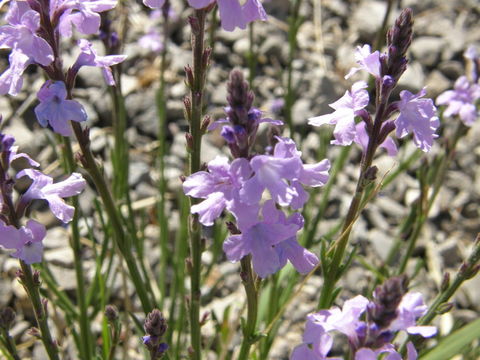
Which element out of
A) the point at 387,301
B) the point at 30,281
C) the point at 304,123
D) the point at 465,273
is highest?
the point at 387,301

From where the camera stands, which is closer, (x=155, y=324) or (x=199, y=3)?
(x=199, y=3)

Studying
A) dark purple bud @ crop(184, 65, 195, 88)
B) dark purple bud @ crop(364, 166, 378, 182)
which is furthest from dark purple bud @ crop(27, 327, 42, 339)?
dark purple bud @ crop(364, 166, 378, 182)

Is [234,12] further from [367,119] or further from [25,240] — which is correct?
[25,240]

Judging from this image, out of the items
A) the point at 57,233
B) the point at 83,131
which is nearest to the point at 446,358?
the point at 83,131

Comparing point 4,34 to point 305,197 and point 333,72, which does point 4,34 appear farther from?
point 333,72

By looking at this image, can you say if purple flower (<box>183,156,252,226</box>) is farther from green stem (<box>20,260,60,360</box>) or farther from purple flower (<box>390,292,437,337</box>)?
green stem (<box>20,260,60,360</box>)

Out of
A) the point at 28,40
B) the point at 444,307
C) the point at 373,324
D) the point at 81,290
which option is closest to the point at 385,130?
the point at 373,324
